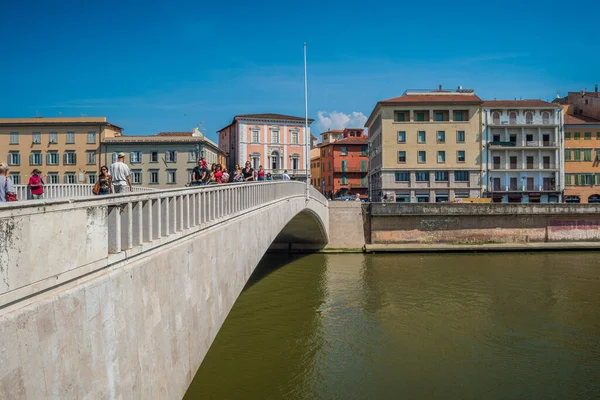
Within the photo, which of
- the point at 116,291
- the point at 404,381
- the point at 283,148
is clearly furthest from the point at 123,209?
the point at 283,148

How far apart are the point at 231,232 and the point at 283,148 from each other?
50908mm

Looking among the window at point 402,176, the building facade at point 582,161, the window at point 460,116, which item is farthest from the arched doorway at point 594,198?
the window at point 402,176

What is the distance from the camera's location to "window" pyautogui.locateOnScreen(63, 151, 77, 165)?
5044 cm

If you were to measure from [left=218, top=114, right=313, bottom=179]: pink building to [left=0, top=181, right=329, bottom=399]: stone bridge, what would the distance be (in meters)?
50.7

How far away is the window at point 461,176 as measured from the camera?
4966 cm

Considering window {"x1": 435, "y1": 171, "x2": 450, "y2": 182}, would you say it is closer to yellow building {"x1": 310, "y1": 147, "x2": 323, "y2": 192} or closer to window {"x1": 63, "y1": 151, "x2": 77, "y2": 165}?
yellow building {"x1": 310, "y1": 147, "x2": 323, "y2": 192}

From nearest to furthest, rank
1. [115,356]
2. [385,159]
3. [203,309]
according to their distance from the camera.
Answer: [115,356] < [203,309] < [385,159]

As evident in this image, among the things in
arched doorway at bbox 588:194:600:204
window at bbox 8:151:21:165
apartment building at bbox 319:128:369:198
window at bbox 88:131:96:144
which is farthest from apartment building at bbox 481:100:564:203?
window at bbox 8:151:21:165

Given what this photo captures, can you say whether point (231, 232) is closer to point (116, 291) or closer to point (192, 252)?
point (192, 252)

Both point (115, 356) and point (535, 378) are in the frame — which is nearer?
point (115, 356)

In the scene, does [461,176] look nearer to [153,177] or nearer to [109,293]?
[153,177]

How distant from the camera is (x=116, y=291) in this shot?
196 inches

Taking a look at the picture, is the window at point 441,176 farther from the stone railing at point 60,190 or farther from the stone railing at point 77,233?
the stone railing at point 77,233

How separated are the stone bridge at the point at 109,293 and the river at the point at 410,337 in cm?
460
